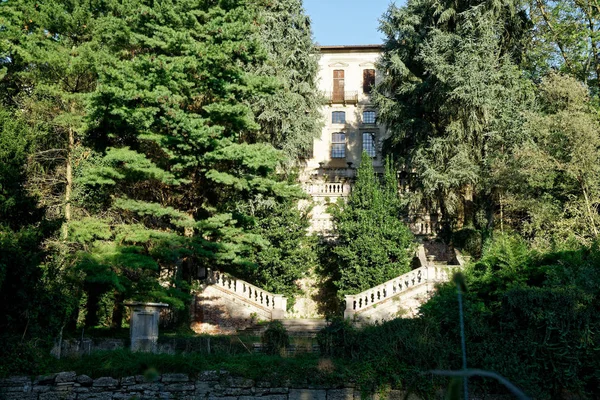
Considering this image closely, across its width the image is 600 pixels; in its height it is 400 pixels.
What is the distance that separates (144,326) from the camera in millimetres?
15133

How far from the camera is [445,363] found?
13.5 m

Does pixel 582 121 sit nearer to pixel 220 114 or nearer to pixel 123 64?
pixel 220 114

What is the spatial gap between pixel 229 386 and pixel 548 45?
22.2 metres

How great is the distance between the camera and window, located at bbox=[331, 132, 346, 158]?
42.2m

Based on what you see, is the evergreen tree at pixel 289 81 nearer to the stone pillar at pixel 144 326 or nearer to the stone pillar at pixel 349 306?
the stone pillar at pixel 349 306

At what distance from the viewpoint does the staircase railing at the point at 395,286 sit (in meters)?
22.6

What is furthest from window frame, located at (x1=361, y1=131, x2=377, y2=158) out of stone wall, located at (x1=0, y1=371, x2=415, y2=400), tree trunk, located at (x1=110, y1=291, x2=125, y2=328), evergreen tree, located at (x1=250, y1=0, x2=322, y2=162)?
stone wall, located at (x1=0, y1=371, x2=415, y2=400)

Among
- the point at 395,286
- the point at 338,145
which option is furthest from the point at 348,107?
the point at 395,286

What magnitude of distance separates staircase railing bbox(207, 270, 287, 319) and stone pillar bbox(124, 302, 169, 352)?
824cm

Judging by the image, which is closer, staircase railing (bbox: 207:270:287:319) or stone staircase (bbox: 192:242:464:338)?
stone staircase (bbox: 192:242:464:338)

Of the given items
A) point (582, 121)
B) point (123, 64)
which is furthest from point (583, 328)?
point (123, 64)

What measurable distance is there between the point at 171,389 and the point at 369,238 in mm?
13593

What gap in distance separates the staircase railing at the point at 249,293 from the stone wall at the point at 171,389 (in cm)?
1045

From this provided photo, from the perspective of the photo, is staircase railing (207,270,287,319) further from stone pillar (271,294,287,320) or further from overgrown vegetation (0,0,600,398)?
overgrown vegetation (0,0,600,398)
